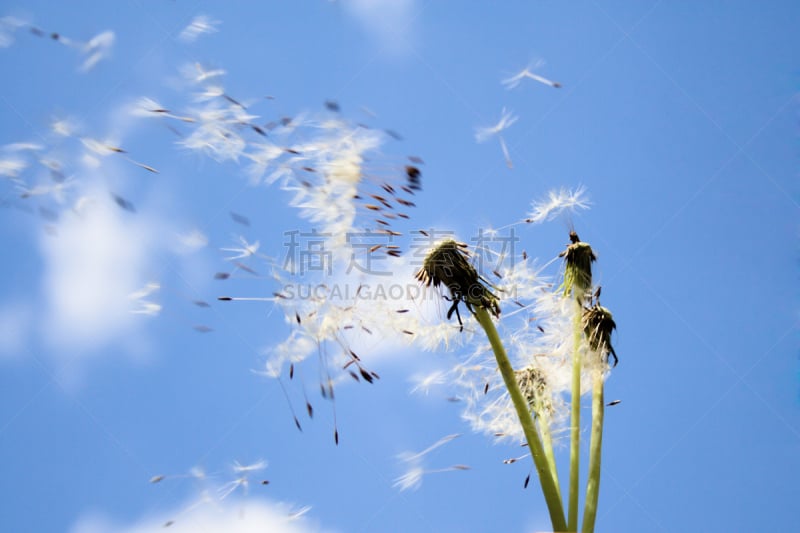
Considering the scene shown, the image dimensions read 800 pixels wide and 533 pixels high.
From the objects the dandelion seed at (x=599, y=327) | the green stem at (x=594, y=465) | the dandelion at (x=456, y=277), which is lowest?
the green stem at (x=594, y=465)

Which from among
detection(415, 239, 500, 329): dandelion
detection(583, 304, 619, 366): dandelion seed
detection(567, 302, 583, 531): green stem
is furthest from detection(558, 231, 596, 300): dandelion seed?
detection(415, 239, 500, 329): dandelion

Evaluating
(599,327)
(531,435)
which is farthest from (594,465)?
(599,327)

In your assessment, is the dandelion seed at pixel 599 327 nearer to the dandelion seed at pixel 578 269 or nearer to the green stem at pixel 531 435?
the dandelion seed at pixel 578 269

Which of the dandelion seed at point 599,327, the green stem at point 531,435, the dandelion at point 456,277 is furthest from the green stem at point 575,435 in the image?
the dandelion at point 456,277

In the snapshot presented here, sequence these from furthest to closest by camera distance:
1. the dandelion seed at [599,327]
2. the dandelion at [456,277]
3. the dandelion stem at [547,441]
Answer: the dandelion seed at [599,327] < the dandelion at [456,277] < the dandelion stem at [547,441]

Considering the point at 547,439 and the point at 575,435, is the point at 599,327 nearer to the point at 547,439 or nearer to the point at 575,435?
the point at 547,439

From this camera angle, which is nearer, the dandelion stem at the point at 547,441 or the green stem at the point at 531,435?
the green stem at the point at 531,435

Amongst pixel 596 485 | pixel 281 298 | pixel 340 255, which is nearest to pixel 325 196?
pixel 340 255
